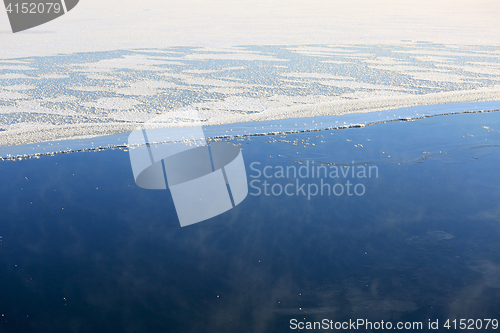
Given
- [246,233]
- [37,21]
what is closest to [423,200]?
[246,233]
